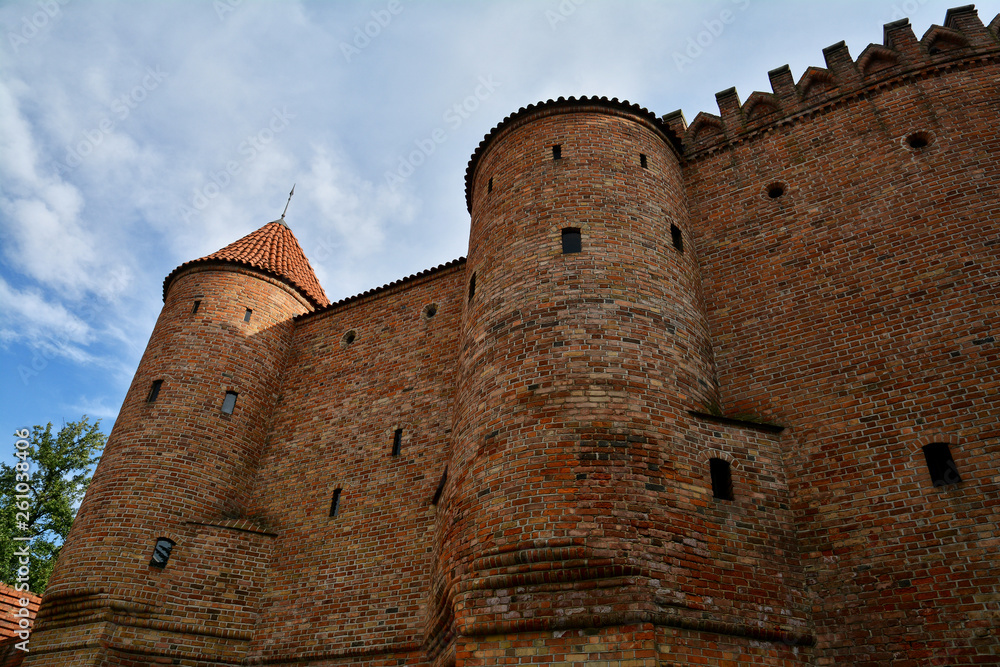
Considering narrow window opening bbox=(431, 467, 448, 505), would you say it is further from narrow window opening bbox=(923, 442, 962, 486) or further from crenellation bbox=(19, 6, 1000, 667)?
narrow window opening bbox=(923, 442, 962, 486)

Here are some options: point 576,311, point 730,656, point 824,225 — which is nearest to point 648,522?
point 730,656

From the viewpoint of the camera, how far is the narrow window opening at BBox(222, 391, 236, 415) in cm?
1387

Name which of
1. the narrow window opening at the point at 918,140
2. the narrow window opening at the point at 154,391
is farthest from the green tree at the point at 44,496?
the narrow window opening at the point at 918,140

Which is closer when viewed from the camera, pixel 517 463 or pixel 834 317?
pixel 517 463

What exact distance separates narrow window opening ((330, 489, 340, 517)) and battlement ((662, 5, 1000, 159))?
9578 millimetres

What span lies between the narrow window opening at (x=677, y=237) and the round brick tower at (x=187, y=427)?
9562mm

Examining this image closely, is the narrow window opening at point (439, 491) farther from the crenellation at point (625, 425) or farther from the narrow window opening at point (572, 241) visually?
the narrow window opening at point (572, 241)

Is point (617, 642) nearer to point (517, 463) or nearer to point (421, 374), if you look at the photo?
point (517, 463)

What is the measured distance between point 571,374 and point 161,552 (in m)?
8.40

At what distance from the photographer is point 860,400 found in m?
8.69

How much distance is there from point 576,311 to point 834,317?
3854 mm

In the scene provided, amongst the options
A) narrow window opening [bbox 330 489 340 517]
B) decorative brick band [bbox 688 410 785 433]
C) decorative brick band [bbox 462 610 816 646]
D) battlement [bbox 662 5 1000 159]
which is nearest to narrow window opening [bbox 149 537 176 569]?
narrow window opening [bbox 330 489 340 517]

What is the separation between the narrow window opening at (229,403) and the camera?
13872mm

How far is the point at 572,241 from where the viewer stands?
10.2 meters
